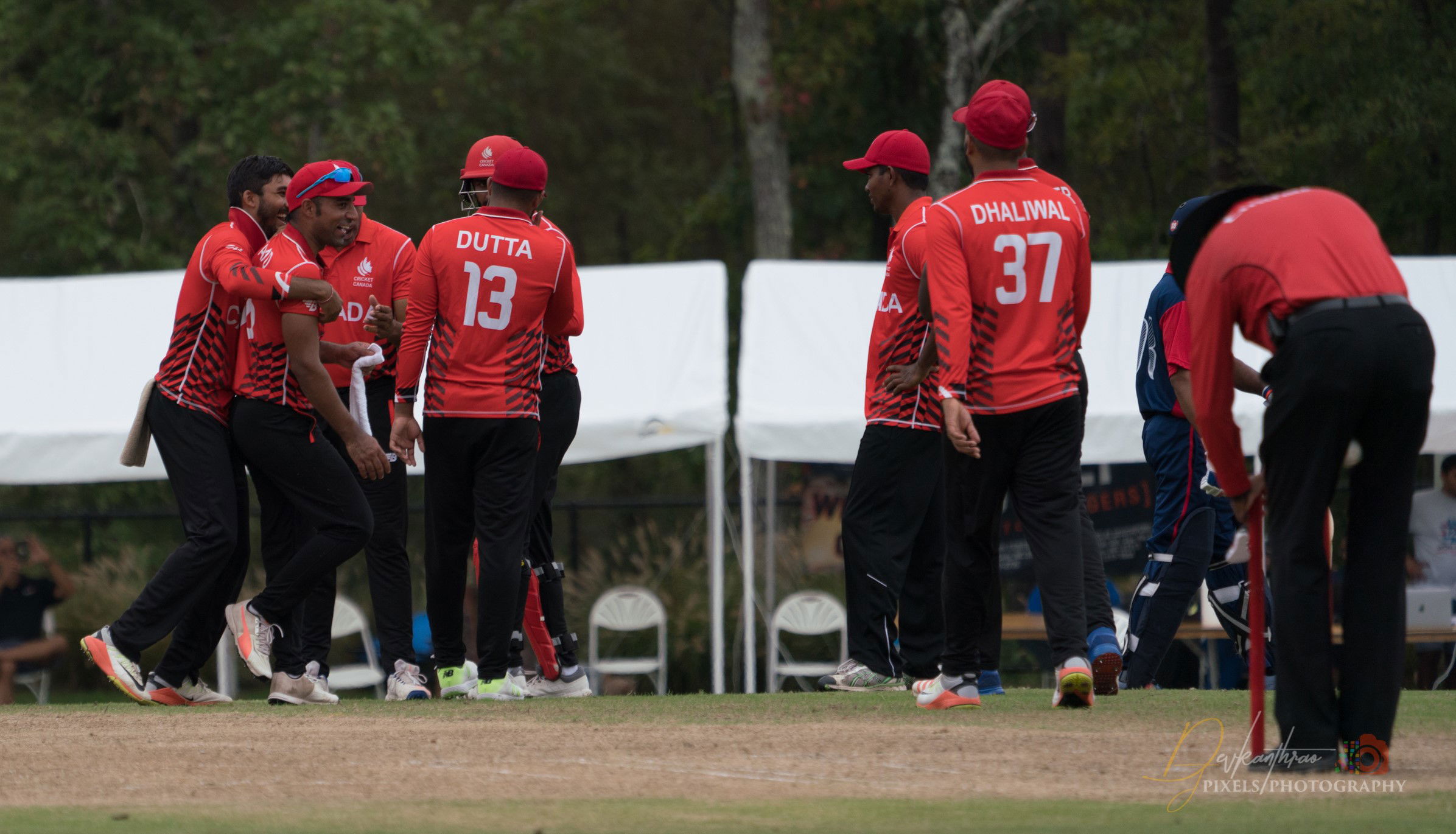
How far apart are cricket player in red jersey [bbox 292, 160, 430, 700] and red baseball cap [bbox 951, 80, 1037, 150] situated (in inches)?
106

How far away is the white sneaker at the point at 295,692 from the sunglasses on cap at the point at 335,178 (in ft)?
6.10

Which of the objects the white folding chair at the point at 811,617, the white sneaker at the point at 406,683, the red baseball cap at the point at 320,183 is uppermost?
the red baseball cap at the point at 320,183

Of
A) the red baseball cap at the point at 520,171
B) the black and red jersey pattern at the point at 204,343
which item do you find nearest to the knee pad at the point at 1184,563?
the red baseball cap at the point at 520,171

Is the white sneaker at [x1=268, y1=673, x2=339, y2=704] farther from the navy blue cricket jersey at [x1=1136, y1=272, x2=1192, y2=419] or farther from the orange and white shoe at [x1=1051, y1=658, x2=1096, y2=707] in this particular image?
the navy blue cricket jersey at [x1=1136, y1=272, x2=1192, y2=419]

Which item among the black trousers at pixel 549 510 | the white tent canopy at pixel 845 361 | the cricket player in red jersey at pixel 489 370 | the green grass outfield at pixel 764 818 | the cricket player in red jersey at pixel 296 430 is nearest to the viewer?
the green grass outfield at pixel 764 818

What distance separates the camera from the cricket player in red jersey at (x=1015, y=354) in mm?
5438

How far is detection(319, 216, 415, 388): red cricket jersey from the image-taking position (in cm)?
711

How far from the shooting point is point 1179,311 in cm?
654

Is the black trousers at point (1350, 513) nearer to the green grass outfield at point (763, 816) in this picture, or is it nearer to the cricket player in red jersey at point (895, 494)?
the green grass outfield at point (763, 816)

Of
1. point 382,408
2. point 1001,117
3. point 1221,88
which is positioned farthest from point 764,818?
point 1221,88

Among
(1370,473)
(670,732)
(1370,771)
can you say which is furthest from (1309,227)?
(670,732)

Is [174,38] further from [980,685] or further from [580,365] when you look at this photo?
[980,685]

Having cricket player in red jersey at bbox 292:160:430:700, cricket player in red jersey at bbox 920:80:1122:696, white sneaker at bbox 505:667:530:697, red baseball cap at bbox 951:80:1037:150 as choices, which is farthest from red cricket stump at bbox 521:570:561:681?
red baseball cap at bbox 951:80:1037:150

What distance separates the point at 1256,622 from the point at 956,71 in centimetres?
1402
